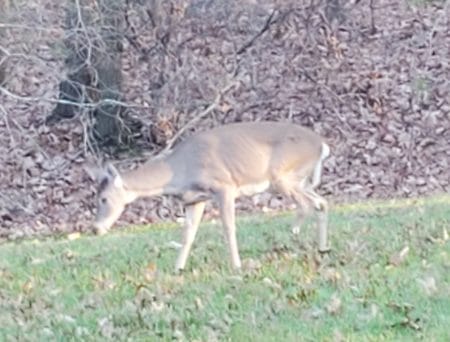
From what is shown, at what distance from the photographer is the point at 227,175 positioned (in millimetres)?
10680

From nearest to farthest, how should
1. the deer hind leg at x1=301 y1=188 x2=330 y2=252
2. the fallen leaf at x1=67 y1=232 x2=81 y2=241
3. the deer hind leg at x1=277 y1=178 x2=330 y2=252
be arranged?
the deer hind leg at x1=301 y1=188 x2=330 y2=252 → the deer hind leg at x1=277 y1=178 x2=330 y2=252 → the fallen leaf at x1=67 y1=232 x2=81 y2=241

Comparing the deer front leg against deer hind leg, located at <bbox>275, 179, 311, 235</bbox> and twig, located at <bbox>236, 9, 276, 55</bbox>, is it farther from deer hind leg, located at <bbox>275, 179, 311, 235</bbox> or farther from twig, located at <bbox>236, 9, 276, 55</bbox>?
twig, located at <bbox>236, 9, 276, 55</bbox>

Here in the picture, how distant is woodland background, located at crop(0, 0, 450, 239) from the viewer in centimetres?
1766

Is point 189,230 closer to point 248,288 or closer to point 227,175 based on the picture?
point 227,175

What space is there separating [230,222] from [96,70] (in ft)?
29.4

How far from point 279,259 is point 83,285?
1.41m

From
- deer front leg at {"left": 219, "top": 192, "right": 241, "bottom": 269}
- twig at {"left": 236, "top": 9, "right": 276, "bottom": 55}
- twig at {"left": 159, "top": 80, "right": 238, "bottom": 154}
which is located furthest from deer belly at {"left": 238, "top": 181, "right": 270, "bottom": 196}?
twig at {"left": 236, "top": 9, "right": 276, "bottom": 55}

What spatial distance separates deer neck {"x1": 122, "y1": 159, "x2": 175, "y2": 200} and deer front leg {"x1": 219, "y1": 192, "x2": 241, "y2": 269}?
49cm

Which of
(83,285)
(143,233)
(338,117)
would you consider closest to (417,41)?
(338,117)

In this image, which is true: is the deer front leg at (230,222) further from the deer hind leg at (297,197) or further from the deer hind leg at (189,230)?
the deer hind leg at (297,197)

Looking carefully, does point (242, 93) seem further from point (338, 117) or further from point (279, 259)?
point (279, 259)

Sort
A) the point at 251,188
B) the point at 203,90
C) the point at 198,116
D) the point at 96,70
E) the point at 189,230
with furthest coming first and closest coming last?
the point at 203,90
the point at 96,70
the point at 198,116
the point at 251,188
the point at 189,230

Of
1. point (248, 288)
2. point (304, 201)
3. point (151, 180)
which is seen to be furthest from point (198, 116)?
point (248, 288)

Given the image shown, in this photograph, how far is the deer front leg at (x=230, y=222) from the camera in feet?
33.0
